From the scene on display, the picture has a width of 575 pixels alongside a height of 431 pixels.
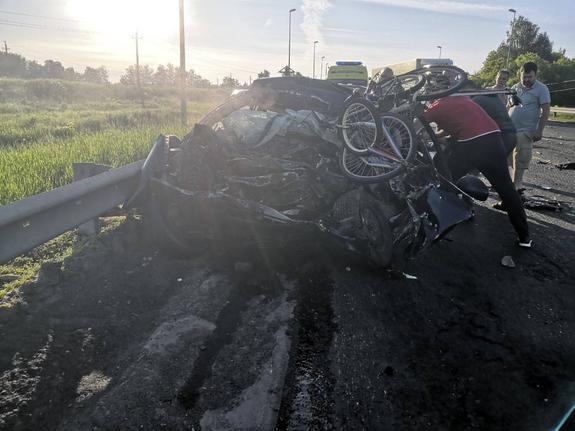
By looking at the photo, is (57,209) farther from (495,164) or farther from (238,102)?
(495,164)

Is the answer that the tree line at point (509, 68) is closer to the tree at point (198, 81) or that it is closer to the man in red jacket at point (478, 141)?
the tree at point (198, 81)

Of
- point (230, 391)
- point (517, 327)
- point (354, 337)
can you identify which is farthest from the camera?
point (517, 327)

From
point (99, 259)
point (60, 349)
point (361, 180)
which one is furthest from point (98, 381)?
point (361, 180)

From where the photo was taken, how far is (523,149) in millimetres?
6691

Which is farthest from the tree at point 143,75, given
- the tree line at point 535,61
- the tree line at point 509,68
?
the tree line at point 535,61

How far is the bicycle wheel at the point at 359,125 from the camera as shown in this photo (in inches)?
164

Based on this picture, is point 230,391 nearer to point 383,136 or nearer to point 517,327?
point 517,327

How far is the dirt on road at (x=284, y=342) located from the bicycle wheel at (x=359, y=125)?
3.48 ft

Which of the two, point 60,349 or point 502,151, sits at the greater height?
point 502,151

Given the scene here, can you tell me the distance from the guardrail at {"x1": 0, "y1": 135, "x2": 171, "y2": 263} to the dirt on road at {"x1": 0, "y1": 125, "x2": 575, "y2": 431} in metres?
0.36

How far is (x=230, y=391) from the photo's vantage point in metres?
2.33

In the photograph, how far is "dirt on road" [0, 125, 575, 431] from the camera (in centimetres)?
222

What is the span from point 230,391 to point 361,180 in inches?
87.8

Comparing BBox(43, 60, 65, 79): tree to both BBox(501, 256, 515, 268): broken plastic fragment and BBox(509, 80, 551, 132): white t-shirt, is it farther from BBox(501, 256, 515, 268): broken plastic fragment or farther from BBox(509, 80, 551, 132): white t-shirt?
BBox(501, 256, 515, 268): broken plastic fragment
